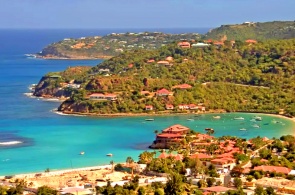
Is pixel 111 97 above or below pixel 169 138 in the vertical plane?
below

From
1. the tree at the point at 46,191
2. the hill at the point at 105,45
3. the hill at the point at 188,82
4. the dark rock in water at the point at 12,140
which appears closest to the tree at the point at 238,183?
the tree at the point at 46,191

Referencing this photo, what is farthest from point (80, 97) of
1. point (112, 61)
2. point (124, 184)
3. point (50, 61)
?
point (50, 61)

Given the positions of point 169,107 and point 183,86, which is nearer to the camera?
point 169,107

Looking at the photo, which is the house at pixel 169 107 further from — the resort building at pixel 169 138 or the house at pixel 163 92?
the resort building at pixel 169 138

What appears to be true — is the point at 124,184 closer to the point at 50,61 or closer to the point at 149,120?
the point at 149,120

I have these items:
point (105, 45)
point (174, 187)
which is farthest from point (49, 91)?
point (105, 45)

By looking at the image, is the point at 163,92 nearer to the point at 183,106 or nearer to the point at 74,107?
the point at 183,106

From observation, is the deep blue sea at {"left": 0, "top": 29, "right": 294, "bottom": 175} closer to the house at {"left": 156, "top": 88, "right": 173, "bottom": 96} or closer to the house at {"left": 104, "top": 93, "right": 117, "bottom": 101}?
the house at {"left": 104, "top": 93, "right": 117, "bottom": 101}
